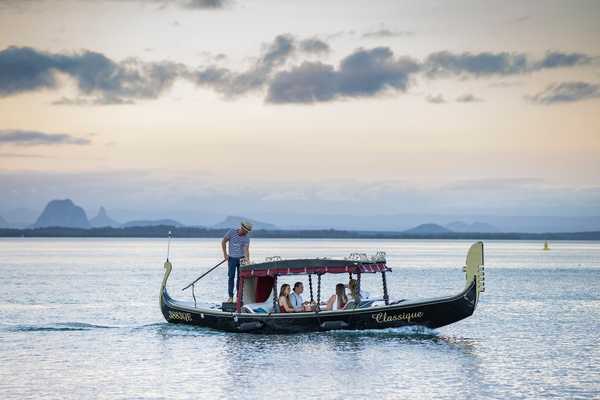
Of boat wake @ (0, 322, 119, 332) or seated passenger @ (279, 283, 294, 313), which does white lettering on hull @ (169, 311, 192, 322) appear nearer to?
seated passenger @ (279, 283, 294, 313)

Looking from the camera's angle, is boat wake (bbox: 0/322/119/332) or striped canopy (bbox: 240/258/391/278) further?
boat wake (bbox: 0/322/119/332)

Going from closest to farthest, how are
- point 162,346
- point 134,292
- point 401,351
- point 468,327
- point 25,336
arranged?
point 401,351
point 162,346
point 25,336
point 468,327
point 134,292

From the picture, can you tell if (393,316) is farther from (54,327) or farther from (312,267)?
(54,327)

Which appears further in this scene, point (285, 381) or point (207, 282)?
point (207, 282)

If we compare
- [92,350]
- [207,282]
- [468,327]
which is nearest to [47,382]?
[92,350]

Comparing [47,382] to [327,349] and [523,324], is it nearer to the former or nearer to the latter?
[327,349]

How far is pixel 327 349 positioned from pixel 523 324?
15215 millimetres

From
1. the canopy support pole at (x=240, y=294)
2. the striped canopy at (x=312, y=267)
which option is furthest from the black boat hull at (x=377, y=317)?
the striped canopy at (x=312, y=267)

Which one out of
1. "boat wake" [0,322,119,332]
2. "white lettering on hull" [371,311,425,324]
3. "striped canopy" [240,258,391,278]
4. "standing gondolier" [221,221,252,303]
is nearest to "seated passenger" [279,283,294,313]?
"striped canopy" [240,258,391,278]

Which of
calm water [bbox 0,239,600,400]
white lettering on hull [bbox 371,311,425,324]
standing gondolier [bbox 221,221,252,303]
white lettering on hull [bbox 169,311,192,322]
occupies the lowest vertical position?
calm water [bbox 0,239,600,400]

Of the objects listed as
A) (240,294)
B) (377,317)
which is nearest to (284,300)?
(240,294)

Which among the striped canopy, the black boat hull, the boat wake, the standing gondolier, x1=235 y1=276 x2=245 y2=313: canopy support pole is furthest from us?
the boat wake

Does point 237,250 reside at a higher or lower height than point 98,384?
higher

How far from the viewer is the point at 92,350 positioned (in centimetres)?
3184
